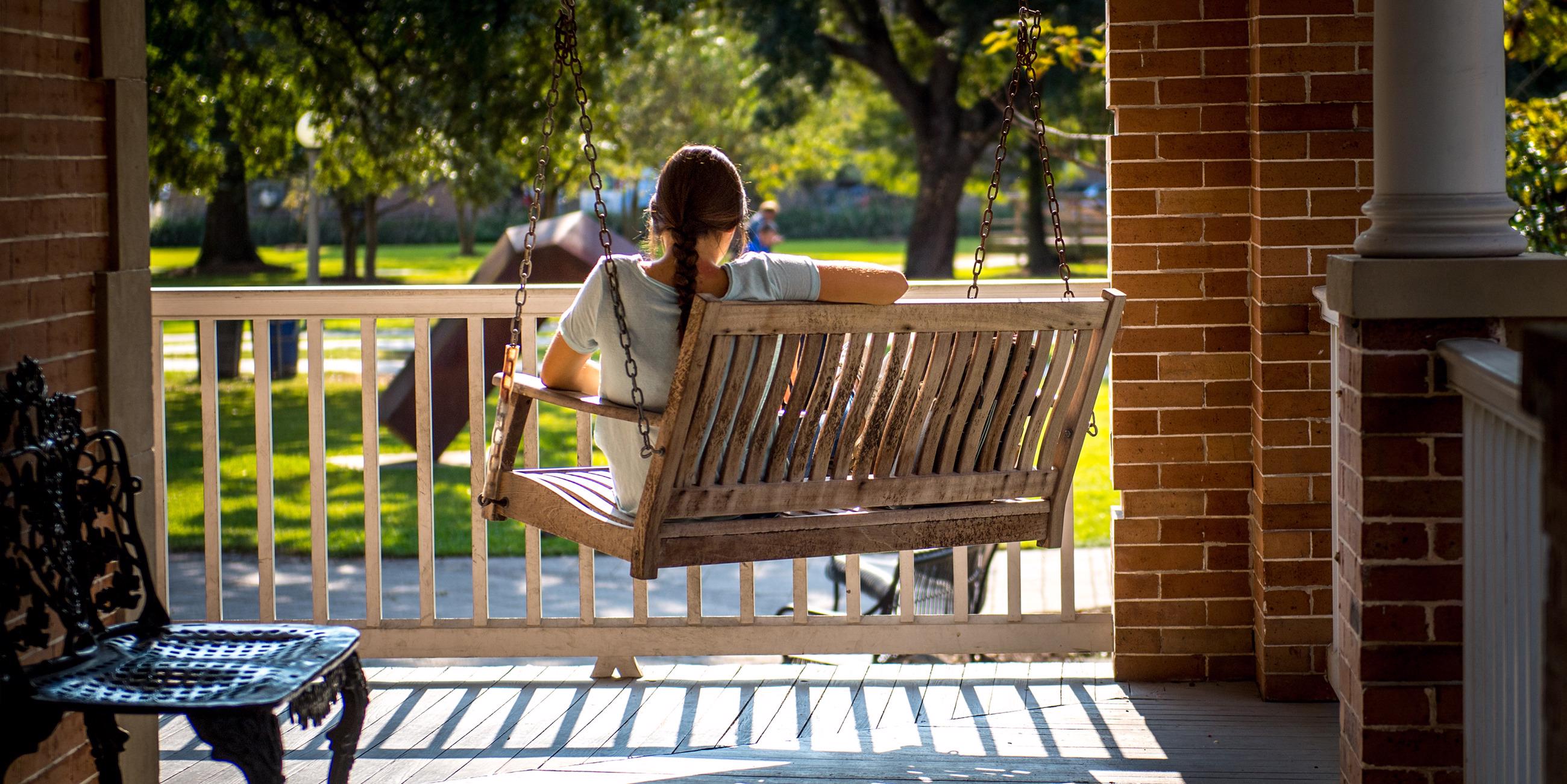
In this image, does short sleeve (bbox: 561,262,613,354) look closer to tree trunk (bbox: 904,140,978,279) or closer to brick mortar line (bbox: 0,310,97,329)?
brick mortar line (bbox: 0,310,97,329)

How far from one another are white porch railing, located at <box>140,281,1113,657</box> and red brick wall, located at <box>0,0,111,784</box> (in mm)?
1083

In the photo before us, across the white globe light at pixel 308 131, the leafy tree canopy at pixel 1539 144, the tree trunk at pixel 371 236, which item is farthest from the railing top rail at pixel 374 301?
the tree trunk at pixel 371 236

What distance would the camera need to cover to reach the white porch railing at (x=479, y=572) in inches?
155

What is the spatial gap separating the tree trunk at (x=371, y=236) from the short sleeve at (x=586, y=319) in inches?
743

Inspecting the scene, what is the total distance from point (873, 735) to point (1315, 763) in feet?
3.15

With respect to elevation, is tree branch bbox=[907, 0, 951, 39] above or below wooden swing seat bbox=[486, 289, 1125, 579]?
above

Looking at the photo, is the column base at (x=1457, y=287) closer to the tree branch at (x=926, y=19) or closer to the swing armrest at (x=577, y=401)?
the swing armrest at (x=577, y=401)

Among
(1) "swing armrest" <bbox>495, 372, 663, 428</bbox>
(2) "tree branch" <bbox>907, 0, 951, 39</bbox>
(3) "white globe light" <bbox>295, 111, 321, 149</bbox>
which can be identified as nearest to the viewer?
(1) "swing armrest" <bbox>495, 372, 663, 428</bbox>

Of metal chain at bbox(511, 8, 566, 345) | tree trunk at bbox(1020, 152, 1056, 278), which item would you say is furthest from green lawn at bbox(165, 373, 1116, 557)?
tree trunk at bbox(1020, 152, 1056, 278)

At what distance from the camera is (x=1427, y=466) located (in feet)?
8.39

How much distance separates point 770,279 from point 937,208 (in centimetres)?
2136

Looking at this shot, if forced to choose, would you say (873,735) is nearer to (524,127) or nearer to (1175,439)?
(1175,439)

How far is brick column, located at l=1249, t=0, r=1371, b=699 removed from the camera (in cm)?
362

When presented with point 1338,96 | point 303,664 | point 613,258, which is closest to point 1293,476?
point 1338,96
